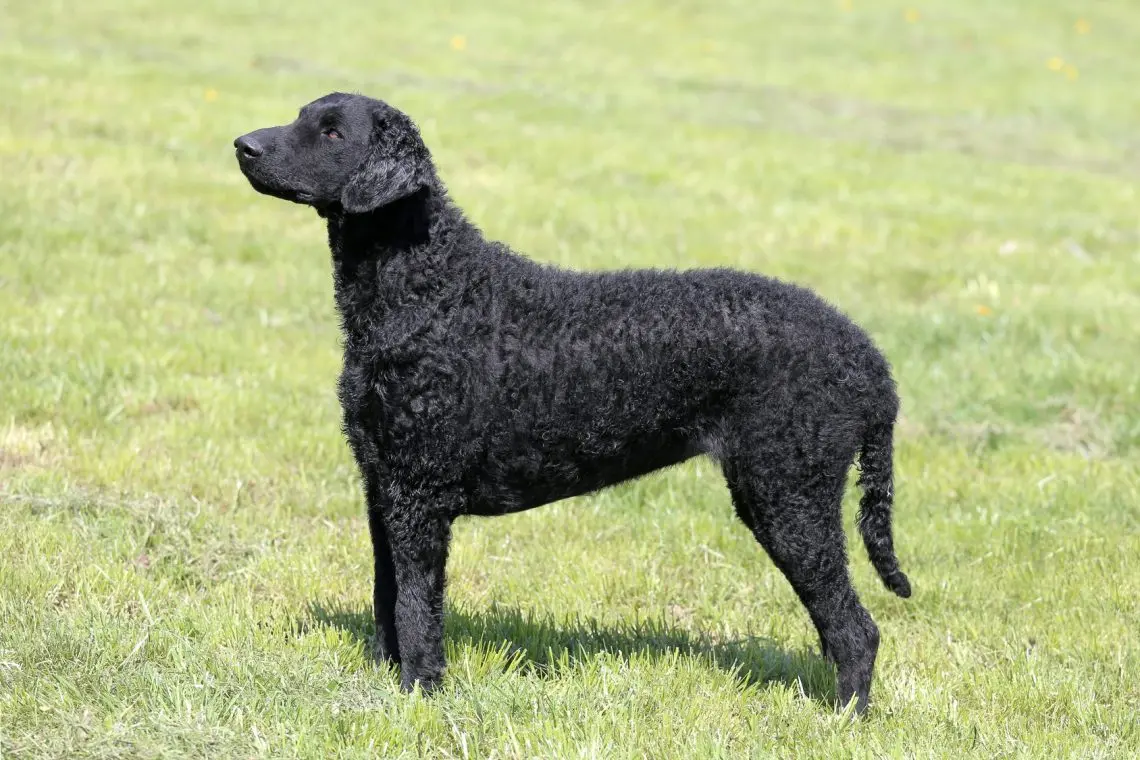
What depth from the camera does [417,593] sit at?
4.57 meters

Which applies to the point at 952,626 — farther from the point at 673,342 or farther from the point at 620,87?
the point at 620,87

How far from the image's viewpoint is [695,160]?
15156 millimetres

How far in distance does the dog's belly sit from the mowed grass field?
24.8 inches

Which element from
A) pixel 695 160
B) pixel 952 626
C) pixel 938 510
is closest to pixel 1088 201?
pixel 695 160

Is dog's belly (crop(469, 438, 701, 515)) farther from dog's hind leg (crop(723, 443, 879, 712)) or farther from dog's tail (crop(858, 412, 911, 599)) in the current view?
dog's tail (crop(858, 412, 911, 599))

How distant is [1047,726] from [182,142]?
1101 centimetres

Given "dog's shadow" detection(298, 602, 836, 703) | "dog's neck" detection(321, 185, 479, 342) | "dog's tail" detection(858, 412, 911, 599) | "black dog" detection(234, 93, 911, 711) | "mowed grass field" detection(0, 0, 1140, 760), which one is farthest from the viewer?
"dog's shadow" detection(298, 602, 836, 703)

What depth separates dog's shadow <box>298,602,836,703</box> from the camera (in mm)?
4922

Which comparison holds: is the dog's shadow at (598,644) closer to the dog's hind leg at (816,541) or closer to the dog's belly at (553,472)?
the dog's hind leg at (816,541)

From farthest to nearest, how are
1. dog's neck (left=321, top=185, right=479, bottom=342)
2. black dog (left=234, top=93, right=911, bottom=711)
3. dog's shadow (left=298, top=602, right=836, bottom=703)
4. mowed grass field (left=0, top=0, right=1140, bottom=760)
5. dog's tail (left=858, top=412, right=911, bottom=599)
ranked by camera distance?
dog's shadow (left=298, top=602, right=836, bottom=703) → dog's tail (left=858, top=412, right=911, bottom=599) → dog's neck (left=321, top=185, right=479, bottom=342) → black dog (left=234, top=93, right=911, bottom=711) → mowed grass field (left=0, top=0, right=1140, bottom=760)

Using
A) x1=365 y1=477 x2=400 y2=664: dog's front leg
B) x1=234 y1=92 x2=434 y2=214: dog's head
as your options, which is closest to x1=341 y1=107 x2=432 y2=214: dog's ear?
x1=234 y1=92 x2=434 y2=214: dog's head

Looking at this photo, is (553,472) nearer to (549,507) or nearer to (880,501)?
(880,501)

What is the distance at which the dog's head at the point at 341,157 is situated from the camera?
14.9 feet

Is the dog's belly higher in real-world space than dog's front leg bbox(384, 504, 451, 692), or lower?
higher
